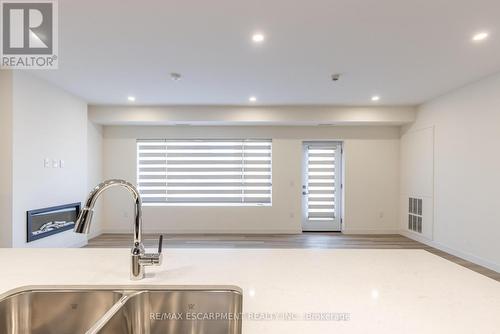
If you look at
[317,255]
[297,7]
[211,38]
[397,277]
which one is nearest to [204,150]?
[211,38]

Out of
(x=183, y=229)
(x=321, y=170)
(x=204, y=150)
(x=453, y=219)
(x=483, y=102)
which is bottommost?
(x=183, y=229)

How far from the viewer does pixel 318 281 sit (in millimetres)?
989

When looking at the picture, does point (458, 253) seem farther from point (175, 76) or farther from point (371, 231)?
point (175, 76)

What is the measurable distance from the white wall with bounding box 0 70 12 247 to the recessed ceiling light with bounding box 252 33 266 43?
123 inches

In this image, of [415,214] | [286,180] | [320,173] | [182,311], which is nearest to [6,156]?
[182,311]

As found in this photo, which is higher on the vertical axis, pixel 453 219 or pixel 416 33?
pixel 416 33

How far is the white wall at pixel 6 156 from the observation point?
3191 mm

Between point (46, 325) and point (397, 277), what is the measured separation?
137cm

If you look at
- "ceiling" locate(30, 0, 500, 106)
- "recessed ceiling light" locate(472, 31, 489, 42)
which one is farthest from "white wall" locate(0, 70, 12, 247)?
"recessed ceiling light" locate(472, 31, 489, 42)

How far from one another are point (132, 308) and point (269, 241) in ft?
13.8

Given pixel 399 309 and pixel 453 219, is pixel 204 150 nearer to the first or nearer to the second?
pixel 453 219

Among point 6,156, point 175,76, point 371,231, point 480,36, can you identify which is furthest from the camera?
point 371,231

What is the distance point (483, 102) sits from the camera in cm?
356

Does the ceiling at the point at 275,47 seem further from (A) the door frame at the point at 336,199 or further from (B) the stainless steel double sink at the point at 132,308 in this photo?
(B) the stainless steel double sink at the point at 132,308
